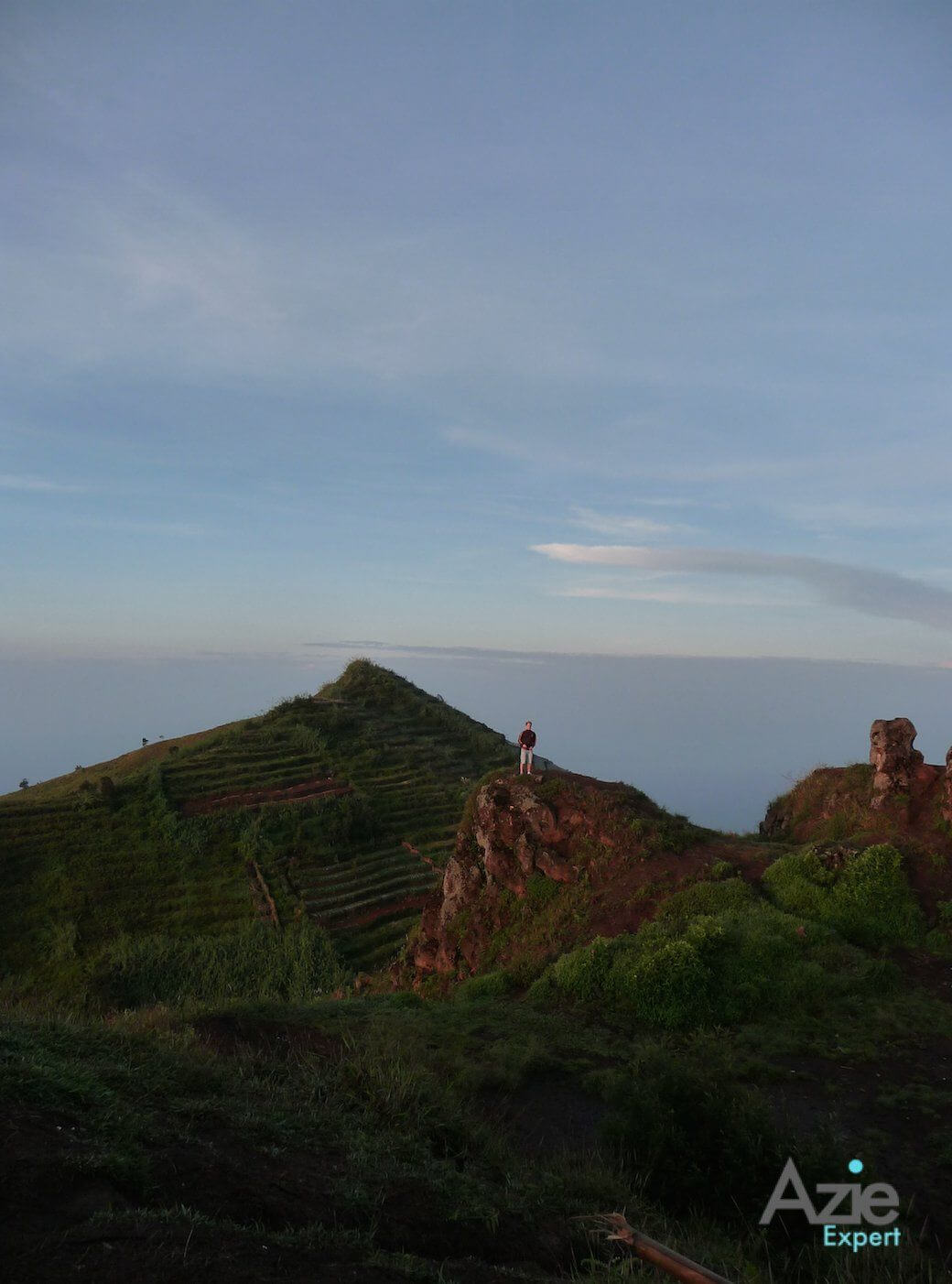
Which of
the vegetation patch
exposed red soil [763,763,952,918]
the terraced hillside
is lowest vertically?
the vegetation patch

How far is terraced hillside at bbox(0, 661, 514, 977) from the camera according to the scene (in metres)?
20.6

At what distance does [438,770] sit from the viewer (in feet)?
96.9

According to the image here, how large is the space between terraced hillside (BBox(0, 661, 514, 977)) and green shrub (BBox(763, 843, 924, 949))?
36.3 ft

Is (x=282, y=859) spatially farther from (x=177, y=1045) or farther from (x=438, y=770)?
(x=177, y=1045)

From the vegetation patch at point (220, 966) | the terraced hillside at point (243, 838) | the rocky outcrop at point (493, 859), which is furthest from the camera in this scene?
the terraced hillside at point (243, 838)

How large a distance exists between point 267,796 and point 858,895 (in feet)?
63.1

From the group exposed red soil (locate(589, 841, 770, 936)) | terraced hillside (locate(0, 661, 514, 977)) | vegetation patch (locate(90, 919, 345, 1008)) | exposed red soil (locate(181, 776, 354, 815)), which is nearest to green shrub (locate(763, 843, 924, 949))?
exposed red soil (locate(589, 841, 770, 936))

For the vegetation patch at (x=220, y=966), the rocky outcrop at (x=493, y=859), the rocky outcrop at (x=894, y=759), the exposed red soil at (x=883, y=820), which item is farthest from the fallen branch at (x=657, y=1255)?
the vegetation patch at (x=220, y=966)

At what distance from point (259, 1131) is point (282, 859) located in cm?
1825

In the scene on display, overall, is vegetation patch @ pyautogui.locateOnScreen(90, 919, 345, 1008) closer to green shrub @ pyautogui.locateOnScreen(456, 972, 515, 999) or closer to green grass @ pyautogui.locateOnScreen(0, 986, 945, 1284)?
green shrub @ pyautogui.locateOnScreen(456, 972, 515, 999)

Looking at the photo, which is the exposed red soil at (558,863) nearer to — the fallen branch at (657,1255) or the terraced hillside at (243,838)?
the terraced hillside at (243,838)

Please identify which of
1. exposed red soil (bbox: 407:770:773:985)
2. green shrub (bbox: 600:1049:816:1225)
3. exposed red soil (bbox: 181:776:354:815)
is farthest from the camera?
exposed red soil (bbox: 181:776:354:815)

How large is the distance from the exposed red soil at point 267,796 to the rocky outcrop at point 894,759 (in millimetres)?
17518

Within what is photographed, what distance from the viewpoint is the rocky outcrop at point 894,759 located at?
1465 centimetres
